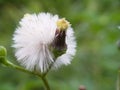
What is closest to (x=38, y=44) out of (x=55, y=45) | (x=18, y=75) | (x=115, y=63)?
(x=55, y=45)

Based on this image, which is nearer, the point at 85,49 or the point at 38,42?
the point at 38,42

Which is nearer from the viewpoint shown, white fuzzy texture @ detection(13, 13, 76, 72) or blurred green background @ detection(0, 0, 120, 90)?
white fuzzy texture @ detection(13, 13, 76, 72)

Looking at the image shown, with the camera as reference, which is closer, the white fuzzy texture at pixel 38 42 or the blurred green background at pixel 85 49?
the white fuzzy texture at pixel 38 42

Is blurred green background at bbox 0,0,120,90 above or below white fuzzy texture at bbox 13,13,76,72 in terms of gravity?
above

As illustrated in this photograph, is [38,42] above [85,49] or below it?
below

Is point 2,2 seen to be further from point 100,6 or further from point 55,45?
point 55,45
